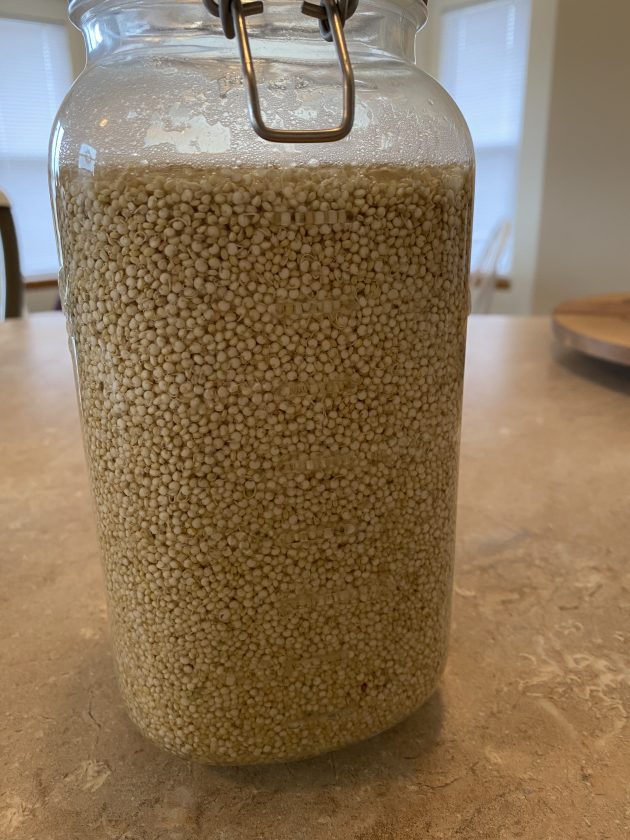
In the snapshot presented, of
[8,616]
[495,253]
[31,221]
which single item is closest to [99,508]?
[8,616]

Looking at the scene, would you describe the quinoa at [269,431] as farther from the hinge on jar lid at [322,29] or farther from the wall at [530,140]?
the wall at [530,140]

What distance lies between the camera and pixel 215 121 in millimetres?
246

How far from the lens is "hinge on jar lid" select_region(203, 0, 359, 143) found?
0.21 metres

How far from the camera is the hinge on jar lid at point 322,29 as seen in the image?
209 mm

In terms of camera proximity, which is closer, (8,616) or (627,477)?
(8,616)

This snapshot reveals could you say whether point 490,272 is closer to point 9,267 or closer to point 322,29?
point 9,267

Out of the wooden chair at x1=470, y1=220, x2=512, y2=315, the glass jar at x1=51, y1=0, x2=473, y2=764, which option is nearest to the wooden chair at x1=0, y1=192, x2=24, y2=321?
the glass jar at x1=51, y1=0, x2=473, y2=764

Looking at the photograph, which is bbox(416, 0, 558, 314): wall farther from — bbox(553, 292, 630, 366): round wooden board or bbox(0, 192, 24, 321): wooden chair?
bbox(0, 192, 24, 321): wooden chair

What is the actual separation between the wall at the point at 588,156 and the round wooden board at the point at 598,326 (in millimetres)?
1625

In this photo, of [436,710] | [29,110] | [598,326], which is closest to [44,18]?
[29,110]

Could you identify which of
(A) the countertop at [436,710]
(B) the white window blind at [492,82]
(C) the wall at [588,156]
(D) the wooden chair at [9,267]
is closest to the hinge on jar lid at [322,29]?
(A) the countertop at [436,710]

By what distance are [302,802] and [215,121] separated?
0.90 feet

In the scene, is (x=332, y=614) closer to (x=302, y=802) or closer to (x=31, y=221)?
(x=302, y=802)

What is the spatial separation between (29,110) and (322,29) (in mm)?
3204
